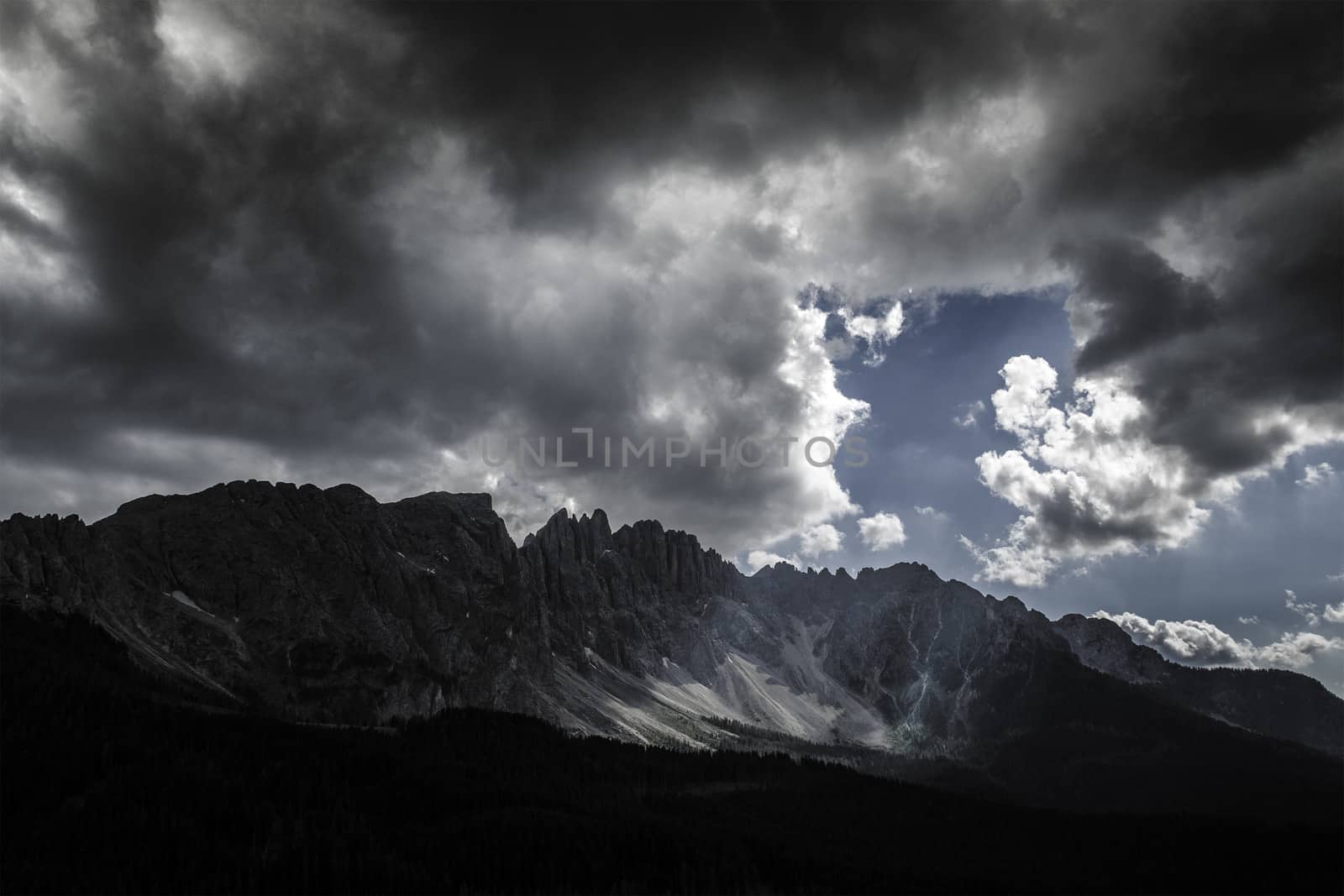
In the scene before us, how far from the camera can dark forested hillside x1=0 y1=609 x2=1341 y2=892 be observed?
141 meters

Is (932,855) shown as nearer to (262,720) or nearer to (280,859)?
(280,859)

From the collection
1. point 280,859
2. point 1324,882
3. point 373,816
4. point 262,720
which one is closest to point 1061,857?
point 1324,882

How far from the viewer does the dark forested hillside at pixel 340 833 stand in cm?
14112

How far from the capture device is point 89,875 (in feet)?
436

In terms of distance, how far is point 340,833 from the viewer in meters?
151

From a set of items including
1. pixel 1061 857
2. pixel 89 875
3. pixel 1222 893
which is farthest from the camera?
pixel 1061 857

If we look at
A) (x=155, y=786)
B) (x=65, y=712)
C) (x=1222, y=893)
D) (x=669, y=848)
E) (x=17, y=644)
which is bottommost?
(x=1222, y=893)

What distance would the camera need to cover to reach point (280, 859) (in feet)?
472

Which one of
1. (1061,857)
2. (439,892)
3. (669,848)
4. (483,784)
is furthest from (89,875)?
(1061,857)

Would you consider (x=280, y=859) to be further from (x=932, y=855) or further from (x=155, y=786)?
(x=932, y=855)

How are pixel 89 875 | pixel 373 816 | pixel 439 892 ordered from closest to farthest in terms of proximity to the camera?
pixel 89 875
pixel 439 892
pixel 373 816

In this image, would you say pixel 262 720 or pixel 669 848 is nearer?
pixel 669 848

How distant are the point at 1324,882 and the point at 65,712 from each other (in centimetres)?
26901

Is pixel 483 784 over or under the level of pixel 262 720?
under
